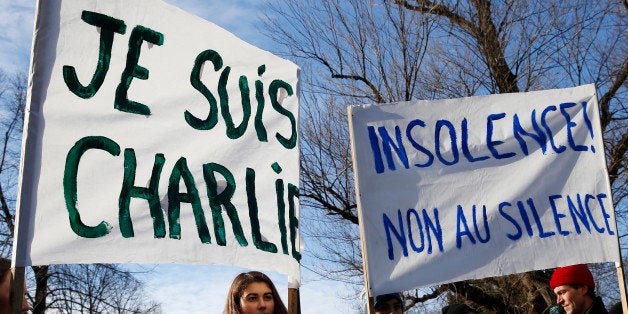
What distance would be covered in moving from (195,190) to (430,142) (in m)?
1.40

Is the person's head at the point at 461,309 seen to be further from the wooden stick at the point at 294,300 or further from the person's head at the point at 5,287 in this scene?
the person's head at the point at 5,287

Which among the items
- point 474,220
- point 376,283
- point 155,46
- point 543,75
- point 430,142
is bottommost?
point 376,283

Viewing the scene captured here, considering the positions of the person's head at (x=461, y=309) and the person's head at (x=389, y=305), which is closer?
the person's head at (x=389, y=305)

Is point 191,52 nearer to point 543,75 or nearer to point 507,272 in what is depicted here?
point 507,272

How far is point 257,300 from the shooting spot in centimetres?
350

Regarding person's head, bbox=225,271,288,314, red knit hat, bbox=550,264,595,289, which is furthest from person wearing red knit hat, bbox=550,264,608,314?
person's head, bbox=225,271,288,314

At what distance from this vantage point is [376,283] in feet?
12.9

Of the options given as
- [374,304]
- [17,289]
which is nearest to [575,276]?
[374,304]

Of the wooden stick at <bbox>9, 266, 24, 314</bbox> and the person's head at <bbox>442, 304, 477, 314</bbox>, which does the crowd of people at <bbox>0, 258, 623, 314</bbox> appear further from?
the person's head at <bbox>442, 304, 477, 314</bbox>

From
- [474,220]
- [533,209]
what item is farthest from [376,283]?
[533,209]

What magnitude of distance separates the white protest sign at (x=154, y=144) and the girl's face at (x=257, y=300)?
21 cm

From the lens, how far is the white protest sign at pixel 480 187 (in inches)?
158

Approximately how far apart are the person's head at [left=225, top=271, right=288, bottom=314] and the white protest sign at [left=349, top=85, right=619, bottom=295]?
60 centimetres

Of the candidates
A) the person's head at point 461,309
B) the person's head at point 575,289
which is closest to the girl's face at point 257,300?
the person's head at point 575,289
